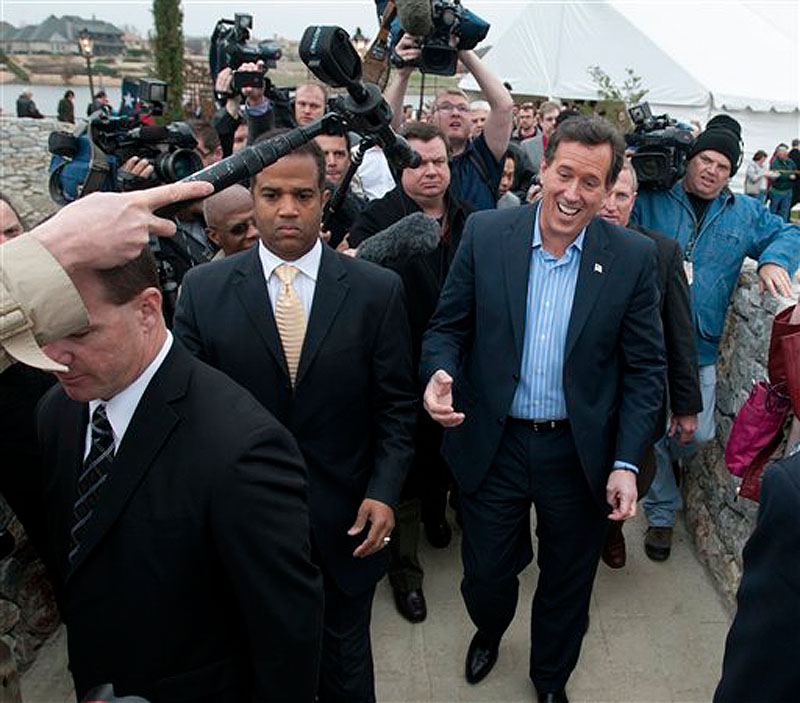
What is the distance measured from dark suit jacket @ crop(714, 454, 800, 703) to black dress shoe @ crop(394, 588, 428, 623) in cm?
217

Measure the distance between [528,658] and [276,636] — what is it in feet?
6.06

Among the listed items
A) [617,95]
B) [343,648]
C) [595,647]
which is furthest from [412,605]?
[617,95]

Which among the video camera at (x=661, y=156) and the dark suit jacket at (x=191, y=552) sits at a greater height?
the video camera at (x=661, y=156)

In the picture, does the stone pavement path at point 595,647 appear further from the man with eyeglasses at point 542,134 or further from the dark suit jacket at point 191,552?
the man with eyeglasses at point 542,134

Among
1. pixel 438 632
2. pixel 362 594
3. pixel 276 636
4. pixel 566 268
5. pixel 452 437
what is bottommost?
pixel 438 632

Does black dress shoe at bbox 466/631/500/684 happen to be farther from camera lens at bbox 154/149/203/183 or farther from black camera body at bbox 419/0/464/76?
black camera body at bbox 419/0/464/76

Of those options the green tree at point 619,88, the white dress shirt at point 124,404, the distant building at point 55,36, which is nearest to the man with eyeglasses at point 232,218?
the white dress shirt at point 124,404

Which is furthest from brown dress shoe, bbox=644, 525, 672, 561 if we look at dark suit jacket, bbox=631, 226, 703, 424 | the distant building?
the distant building

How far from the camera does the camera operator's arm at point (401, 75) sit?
331cm

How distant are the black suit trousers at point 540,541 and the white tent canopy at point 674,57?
14880mm

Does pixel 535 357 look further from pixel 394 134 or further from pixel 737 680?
pixel 737 680

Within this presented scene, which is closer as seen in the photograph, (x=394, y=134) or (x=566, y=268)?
(x=394, y=134)

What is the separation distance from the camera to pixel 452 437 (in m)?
2.85

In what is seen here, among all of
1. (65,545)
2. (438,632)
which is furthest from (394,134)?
(438,632)
